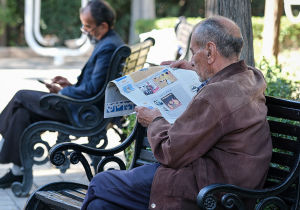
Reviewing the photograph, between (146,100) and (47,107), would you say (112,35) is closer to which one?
(47,107)

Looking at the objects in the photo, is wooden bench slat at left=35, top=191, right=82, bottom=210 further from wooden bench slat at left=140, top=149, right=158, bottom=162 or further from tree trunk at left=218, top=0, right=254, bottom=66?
tree trunk at left=218, top=0, right=254, bottom=66

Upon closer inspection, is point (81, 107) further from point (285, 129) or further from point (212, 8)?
point (285, 129)

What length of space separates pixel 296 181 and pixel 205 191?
572 millimetres

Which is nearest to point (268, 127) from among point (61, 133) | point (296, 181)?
point (296, 181)

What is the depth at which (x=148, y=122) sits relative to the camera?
224cm

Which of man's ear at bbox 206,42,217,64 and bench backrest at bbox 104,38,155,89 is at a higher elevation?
man's ear at bbox 206,42,217,64

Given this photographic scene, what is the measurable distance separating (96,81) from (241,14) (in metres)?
1.39

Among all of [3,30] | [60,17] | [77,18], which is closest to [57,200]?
[3,30]

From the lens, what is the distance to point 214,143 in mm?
1972

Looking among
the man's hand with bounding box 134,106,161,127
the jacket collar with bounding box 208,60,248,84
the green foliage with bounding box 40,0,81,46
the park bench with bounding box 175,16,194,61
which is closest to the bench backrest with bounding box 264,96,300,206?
the jacket collar with bounding box 208,60,248,84

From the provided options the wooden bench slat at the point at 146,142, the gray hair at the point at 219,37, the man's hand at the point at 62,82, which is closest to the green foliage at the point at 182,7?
the man's hand at the point at 62,82

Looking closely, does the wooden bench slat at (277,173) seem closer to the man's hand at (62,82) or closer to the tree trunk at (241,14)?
the tree trunk at (241,14)

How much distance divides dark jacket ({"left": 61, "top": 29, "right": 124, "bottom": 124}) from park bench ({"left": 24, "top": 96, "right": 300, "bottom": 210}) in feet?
4.17

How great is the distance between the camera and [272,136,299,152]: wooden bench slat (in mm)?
2170
